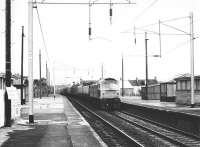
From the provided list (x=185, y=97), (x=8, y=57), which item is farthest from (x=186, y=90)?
(x=8, y=57)

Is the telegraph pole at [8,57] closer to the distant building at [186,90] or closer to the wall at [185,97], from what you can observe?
the distant building at [186,90]

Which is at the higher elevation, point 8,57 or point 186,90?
point 8,57

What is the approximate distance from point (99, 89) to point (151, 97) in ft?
79.8

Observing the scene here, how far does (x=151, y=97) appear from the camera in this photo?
6119cm

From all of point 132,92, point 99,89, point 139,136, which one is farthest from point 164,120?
point 132,92

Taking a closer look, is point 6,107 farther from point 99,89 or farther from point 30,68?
point 99,89

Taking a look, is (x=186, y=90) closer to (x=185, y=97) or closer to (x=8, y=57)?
(x=185, y=97)

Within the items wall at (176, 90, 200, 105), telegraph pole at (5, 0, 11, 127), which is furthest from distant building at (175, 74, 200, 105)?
telegraph pole at (5, 0, 11, 127)

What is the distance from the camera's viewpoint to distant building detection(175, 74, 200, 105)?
3791 cm

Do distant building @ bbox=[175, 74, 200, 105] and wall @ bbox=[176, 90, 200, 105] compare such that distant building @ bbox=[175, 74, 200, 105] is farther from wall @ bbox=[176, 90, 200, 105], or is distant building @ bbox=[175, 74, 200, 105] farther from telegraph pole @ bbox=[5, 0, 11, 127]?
telegraph pole @ bbox=[5, 0, 11, 127]

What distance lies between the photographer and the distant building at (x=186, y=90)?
37.9 metres

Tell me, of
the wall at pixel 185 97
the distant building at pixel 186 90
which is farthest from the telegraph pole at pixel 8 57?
the wall at pixel 185 97

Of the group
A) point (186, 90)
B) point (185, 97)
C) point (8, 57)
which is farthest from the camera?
point (185, 97)

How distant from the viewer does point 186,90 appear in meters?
38.7
